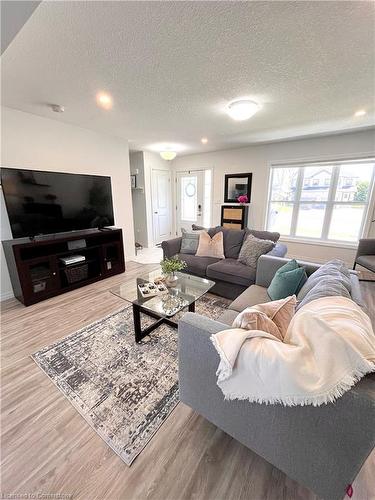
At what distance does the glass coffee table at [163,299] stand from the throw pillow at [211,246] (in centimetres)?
75

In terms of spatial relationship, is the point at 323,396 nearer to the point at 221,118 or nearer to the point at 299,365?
the point at 299,365

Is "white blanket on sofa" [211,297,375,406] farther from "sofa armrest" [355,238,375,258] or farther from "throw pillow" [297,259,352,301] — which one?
"sofa armrest" [355,238,375,258]

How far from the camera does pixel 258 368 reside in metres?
0.81

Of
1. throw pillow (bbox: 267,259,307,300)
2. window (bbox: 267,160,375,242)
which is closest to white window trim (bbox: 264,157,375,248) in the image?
window (bbox: 267,160,375,242)

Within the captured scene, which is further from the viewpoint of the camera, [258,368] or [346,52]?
[346,52]

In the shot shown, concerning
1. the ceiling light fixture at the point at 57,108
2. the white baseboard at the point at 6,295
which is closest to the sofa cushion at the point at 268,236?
the ceiling light fixture at the point at 57,108

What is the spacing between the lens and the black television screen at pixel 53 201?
2.43 m

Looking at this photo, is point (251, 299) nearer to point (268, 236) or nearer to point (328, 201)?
point (268, 236)

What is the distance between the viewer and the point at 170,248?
3195mm

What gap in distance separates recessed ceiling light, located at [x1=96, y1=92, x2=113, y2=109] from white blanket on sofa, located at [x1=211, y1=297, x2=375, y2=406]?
2.57 metres

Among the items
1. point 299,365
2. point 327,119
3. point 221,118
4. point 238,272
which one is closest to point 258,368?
point 299,365

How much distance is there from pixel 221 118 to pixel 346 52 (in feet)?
4.92

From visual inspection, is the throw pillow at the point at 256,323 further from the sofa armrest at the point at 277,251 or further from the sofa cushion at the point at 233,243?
the sofa cushion at the point at 233,243

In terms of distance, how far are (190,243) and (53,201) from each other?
2017mm
